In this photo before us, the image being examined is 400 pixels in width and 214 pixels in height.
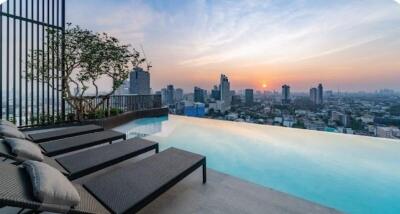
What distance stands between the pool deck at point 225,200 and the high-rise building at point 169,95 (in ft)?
29.6

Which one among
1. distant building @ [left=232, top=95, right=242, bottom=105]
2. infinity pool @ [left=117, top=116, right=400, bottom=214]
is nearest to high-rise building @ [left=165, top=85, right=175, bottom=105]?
distant building @ [left=232, top=95, right=242, bottom=105]

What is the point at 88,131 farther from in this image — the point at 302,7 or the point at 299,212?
the point at 302,7

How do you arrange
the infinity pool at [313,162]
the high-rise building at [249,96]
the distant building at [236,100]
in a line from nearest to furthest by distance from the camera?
the infinity pool at [313,162], the high-rise building at [249,96], the distant building at [236,100]

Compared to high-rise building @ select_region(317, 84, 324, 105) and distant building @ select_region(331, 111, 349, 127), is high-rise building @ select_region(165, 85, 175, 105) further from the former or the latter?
distant building @ select_region(331, 111, 349, 127)

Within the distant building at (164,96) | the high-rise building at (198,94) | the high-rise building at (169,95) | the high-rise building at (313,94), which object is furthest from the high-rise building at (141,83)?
the high-rise building at (313,94)

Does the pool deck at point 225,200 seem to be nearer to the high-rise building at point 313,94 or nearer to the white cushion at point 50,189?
the white cushion at point 50,189

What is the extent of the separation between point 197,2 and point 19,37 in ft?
19.9

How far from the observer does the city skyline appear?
7.05 m

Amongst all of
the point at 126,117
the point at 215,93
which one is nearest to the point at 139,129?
the point at 126,117

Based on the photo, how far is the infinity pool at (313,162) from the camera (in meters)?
2.91

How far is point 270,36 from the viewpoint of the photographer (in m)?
8.36

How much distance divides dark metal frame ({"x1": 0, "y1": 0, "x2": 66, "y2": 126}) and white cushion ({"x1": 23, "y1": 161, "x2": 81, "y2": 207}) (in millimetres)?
5240

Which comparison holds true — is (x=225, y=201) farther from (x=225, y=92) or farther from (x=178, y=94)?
(x=178, y=94)

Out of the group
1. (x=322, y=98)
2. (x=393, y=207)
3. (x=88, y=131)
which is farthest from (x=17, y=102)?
(x=322, y=98)
